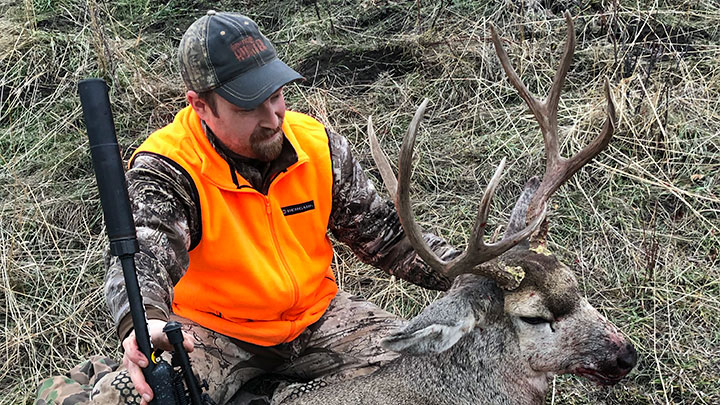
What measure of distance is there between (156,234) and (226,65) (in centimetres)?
80

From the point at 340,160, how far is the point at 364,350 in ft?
3.21

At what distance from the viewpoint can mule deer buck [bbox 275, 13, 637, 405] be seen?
9.72 ft

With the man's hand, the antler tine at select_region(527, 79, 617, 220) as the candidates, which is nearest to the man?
the man's hand

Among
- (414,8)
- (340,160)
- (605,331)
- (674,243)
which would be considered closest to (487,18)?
(414,8)

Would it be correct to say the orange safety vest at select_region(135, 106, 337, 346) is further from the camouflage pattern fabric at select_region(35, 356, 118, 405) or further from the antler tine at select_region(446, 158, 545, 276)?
the antler tine at select_region(446, 158, 545, 276)

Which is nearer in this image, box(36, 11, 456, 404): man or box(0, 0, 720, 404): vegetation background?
box(36, 11, 456, 404): man

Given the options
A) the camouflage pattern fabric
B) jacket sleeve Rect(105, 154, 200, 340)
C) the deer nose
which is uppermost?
jacket sleeve Rect(105, 154, 200, 340)

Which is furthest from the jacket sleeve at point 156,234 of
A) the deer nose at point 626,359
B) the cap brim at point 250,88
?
the deer nose at point 626,359

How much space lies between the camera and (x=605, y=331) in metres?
3.01

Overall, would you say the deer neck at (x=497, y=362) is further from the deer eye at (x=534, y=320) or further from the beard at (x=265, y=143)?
the beard at (x=265, y=143)

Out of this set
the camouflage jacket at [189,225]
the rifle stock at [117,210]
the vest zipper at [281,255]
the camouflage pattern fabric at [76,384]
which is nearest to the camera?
the rifle stock at [117,210]

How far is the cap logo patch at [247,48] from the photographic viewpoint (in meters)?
3.38

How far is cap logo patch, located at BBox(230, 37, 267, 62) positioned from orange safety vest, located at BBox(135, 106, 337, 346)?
0.39 metres

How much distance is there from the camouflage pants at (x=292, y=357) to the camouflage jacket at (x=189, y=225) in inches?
12.1
